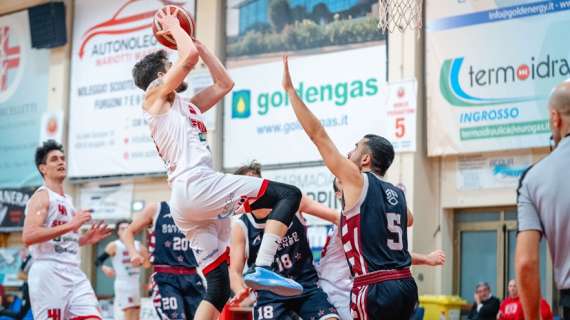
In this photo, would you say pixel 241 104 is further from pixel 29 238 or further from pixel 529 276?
pixel 529 276

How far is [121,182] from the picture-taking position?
19.5 metres

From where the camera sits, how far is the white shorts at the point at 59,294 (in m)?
8.16

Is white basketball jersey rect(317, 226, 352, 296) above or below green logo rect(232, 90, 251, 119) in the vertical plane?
below

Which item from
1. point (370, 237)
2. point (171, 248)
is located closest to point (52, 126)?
point (171, 248)

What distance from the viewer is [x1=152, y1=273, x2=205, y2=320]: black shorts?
8.59 m

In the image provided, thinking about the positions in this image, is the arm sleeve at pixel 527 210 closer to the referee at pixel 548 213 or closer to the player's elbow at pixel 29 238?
the referee at pixel 548 213

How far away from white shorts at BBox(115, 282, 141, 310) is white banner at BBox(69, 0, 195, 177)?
2.99 meters

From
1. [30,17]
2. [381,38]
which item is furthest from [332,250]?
[30,17]

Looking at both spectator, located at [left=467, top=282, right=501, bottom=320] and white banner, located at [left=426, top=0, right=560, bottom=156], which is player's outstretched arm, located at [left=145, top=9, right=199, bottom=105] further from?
spectator, located at [left=467, top=282, right=501, bottom=320]

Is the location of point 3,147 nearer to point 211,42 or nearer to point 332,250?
point 211,42

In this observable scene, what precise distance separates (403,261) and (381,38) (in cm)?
988

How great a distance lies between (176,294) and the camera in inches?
340

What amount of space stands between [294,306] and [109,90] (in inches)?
522

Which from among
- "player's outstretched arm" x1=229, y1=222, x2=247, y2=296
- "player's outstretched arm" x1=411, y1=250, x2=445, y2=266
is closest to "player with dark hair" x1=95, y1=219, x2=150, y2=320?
"player's outstretched arm" x1=229, y1=222, x2=247, y2=296
